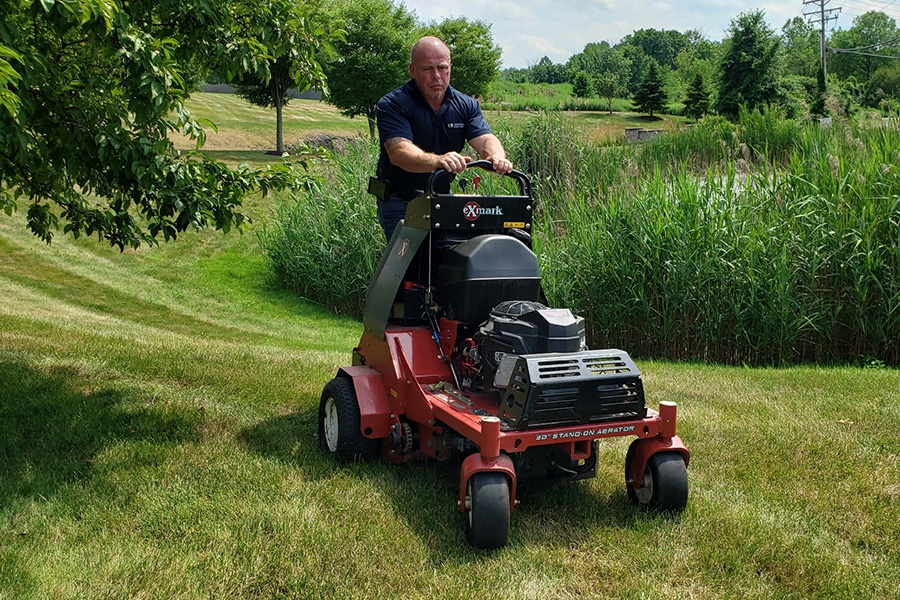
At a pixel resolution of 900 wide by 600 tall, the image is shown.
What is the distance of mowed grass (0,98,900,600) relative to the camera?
2957 millimetres

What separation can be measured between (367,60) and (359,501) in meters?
Result: 29.5

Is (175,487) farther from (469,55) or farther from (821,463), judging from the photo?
(469,55)

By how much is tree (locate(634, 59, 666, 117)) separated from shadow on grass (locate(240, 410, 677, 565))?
48.3 m

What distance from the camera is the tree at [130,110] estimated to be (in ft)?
13.0

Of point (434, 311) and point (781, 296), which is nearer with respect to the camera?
point (434, 311)

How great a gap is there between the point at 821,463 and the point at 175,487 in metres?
3.13

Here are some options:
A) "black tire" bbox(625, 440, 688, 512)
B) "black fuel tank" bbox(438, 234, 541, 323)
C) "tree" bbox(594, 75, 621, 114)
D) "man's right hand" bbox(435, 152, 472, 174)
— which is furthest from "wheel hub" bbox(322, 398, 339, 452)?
"tree" bbox(594, 75, 621, 114)

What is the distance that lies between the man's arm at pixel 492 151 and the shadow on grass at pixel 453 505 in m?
1.48

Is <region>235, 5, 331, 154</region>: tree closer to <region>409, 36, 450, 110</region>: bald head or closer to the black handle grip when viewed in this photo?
<region>409, 36, 450, 110</region>: bald head

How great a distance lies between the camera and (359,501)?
3.60 meters

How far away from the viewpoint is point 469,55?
3953cm

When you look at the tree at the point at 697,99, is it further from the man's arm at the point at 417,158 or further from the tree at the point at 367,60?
the man's arm at the point at 417,158

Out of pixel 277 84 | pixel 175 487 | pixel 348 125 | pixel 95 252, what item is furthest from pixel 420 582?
pixel 348 125

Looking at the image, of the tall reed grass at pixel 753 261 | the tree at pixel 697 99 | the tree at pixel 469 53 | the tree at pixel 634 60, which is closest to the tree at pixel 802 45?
the tree at pixel 634 60
